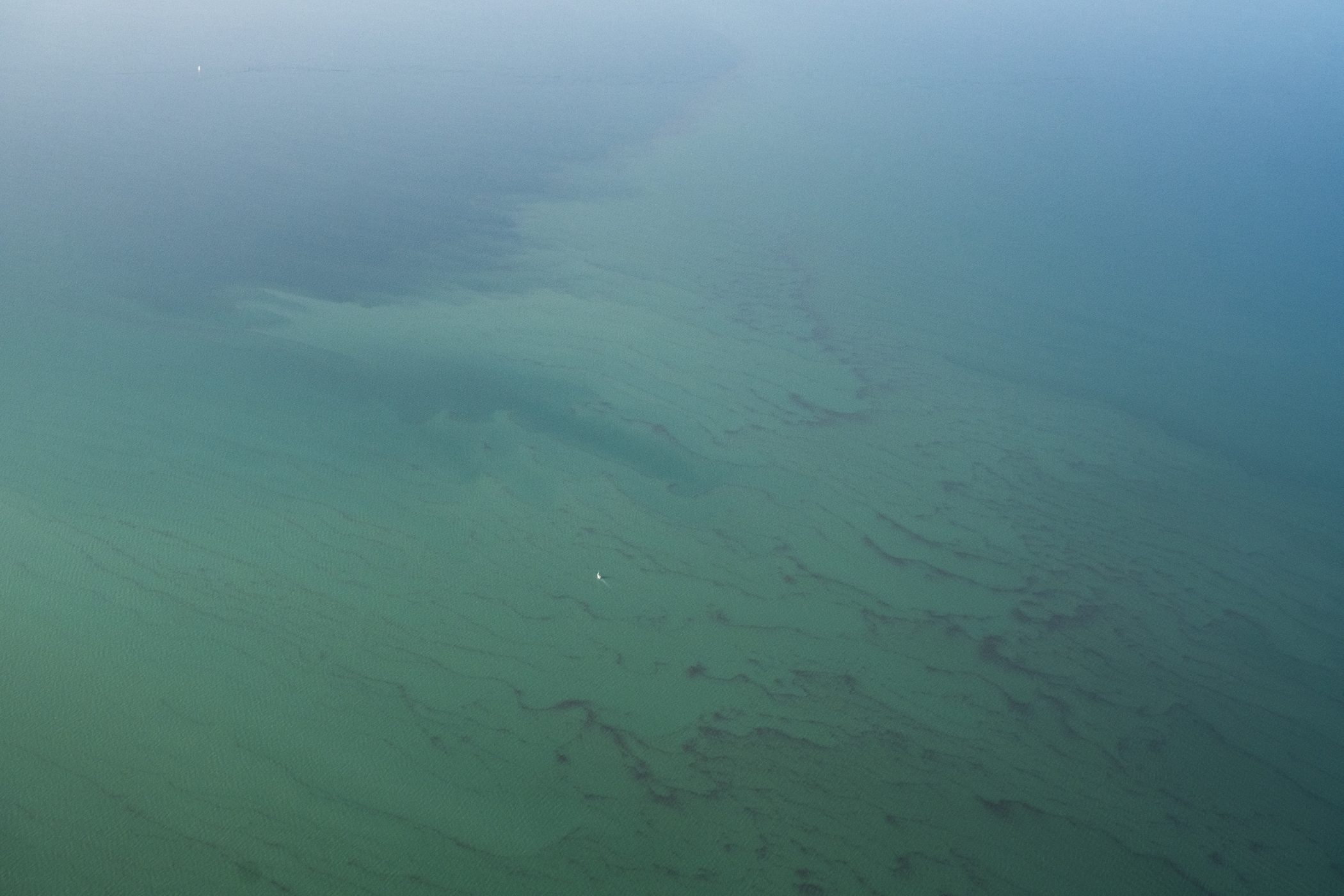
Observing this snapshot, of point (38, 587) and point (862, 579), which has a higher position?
point (862, 579)

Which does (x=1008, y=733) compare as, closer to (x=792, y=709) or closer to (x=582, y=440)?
(x=792, y=709)

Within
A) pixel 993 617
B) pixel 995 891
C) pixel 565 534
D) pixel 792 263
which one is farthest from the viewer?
pixel 792 263

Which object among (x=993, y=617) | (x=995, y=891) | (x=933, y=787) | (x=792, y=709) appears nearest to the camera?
(x=995, y=891)

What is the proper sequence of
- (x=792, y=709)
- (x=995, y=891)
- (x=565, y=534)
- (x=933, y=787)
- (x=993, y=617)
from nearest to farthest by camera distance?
1. (x=995, y=891)
2. (x=933, y=787)
3. (x=792, y=709)
4. (x=993, y=617)
5. (x=565, y=534)

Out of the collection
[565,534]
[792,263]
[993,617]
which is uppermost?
[792,263]

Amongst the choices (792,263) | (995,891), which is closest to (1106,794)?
(995,891)

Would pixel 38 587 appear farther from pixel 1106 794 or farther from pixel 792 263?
pixel 792 263

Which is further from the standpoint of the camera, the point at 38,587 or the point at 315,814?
the point at 38,587

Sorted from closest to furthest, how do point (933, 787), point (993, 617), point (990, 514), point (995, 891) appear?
point (995, 891) → point (933, 787) → point (993, 617) → point (990, 514)

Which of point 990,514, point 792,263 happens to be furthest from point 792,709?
point 792,263
